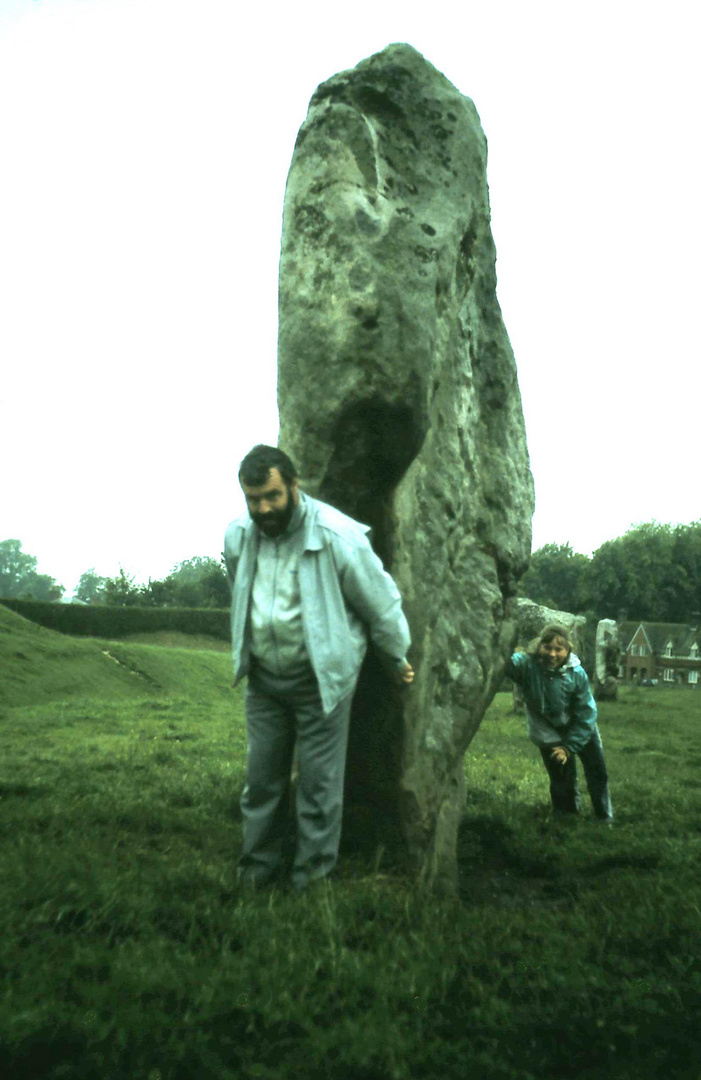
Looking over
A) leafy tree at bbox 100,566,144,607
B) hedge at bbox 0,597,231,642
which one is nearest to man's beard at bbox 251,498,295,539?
hedge at bbox 0,597,231,642

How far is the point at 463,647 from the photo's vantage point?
6.98m

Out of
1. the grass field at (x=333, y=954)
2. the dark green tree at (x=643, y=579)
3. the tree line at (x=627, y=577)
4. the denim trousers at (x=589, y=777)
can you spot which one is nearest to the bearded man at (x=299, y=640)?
the grass field at (x=333, y=954)

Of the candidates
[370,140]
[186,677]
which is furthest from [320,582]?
[186,677]

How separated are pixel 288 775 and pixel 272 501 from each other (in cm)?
169

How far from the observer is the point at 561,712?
339 inches

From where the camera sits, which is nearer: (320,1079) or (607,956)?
(320,1079)

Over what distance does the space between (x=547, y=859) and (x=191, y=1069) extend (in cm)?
444

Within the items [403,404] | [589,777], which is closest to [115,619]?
[589,777]

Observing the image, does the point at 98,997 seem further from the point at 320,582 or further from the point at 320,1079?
the point at 320,582

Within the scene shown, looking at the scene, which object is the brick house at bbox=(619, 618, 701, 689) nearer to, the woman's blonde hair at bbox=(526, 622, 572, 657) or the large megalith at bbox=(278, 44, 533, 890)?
the woman's blonde hair at bbox=(526, 622, 572, 657)

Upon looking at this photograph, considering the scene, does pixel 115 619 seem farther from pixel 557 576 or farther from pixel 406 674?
pixel 557 576

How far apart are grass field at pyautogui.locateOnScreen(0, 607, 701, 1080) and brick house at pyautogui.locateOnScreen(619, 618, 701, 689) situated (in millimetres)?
75050

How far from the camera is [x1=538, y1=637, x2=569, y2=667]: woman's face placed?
8539 millimetres

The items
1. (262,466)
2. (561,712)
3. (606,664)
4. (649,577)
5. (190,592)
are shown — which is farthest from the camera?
(649,577)
